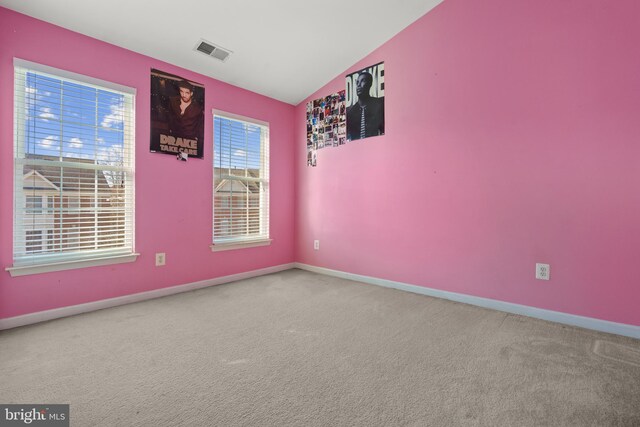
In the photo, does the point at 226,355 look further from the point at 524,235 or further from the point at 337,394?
the point at 524,235

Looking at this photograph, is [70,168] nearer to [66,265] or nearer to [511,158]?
[66,265]

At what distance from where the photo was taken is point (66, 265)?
2467 millimetres

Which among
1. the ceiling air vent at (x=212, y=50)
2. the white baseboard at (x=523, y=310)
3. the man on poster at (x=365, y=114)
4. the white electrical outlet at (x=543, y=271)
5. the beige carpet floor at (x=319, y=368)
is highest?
the ceiling air vent at (x=212, y=50)

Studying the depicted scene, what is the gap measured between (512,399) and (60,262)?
10.9ft

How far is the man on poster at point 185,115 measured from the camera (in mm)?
3084

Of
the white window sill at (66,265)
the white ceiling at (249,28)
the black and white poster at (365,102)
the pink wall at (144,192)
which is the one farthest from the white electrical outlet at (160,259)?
the black and white poster at (365,102)

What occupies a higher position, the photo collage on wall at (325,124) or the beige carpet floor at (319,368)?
the photo collage on wall at (325,124)

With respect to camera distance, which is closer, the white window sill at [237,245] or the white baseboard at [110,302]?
the white baseboard at [110,302]

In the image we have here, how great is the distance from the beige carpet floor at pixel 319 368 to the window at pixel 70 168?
63 centimetres

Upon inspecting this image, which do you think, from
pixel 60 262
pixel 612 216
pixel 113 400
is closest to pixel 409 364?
pixel 113 400

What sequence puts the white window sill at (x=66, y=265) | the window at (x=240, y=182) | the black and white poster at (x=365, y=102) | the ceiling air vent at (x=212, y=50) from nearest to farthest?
1. the white window sill at (x=66, y=265)
2. the ceiling air vent at (x=212, y=50)
3. the black and white poster at (x=365, y=102)
4. the window at (x=240, y=182)

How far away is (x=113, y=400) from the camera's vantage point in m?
1.40

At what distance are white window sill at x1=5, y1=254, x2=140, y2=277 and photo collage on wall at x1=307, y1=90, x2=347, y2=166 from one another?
2529 mm

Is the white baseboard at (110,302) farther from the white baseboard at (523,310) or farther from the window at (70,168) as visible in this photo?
the white baseboard at (523,310)
